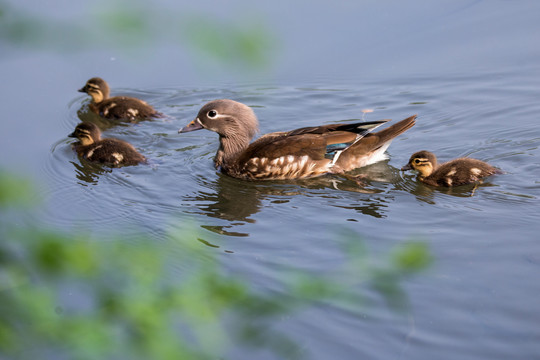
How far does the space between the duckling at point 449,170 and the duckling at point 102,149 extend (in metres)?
2.59

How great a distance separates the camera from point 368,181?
20.7 feet

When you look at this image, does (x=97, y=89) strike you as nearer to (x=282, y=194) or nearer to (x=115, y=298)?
(x=282, y=194)

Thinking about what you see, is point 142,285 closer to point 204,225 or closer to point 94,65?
point 204,225

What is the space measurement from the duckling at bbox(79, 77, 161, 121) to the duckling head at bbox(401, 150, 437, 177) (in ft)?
10.4

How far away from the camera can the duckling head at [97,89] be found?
8320mm

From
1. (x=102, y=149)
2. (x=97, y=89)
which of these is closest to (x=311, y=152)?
(x=102, y=149)

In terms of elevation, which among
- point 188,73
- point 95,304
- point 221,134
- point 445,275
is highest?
point 188,73

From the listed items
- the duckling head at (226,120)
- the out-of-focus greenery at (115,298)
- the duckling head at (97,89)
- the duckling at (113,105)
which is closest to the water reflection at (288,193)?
the duckling head at (226,120)

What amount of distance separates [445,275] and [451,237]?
641 millimetres

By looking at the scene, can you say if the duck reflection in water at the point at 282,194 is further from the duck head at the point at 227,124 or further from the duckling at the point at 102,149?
the duckling at the point at 102,149

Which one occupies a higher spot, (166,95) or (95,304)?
(166,95)

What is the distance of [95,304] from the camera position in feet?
6.81

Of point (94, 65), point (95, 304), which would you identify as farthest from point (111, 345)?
point (94, 65)

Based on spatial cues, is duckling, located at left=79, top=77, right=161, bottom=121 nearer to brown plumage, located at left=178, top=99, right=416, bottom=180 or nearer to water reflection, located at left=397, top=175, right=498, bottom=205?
brown plumage, located at left=178, top=99, right=416, bottom=180
